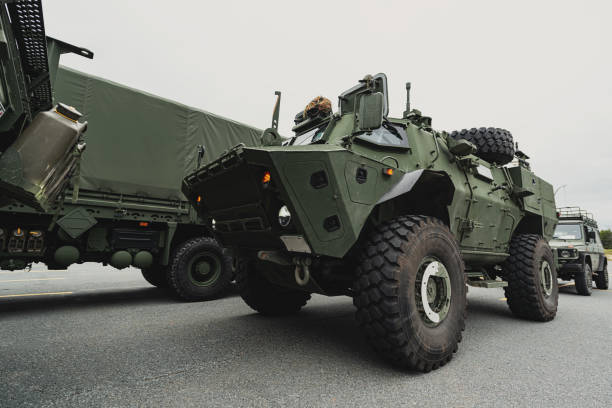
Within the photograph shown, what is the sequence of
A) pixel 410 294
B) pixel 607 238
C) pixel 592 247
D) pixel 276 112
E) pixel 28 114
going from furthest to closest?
pixel 607 238 < pixel 592 247 < pixel 276 112 < pixel 410 294 < pixel 28 114

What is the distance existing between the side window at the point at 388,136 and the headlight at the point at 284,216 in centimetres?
104

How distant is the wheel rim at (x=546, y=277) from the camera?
4686 millimetres

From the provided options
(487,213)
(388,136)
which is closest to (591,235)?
(487,213)

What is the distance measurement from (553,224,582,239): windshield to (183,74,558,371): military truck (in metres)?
6.20

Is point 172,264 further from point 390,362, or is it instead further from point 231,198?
point 390,362

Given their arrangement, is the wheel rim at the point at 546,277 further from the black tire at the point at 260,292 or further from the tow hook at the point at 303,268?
the tow hook at the point at 303,268

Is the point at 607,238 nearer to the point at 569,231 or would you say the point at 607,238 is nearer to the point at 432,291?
the point at 569,231

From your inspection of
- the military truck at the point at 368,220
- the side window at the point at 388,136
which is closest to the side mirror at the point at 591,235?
the military truck at the point at 368,220

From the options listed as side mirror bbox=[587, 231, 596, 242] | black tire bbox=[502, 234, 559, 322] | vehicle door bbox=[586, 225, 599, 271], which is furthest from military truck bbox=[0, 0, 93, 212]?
side mirror bbox=[587, 231, 596, 242]

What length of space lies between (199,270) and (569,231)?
9.79 m

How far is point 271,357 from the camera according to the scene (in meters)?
2.70

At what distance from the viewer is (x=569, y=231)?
9156 millimetres

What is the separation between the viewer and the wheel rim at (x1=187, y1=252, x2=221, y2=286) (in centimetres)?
562

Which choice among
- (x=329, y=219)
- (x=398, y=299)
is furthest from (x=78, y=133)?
(x=398, y=299)
